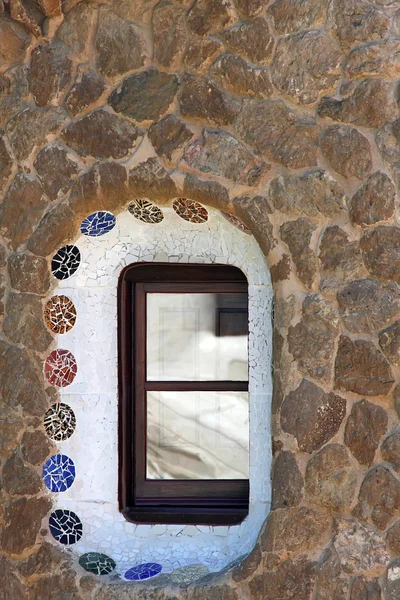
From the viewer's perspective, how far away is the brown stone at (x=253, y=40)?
10.9 ft

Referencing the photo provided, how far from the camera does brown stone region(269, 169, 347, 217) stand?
10.8ft

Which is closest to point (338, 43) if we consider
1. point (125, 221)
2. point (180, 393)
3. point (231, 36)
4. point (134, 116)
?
point (231, 36)

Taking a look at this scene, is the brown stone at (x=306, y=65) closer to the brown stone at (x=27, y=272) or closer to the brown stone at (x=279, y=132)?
the brown stone at (x=279, y=132)

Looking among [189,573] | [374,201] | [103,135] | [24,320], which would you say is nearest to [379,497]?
[189,573]

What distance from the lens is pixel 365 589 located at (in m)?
3.26

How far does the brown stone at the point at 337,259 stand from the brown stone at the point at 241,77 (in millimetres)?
625

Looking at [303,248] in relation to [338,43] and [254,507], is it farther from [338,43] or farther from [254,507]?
[254,507]

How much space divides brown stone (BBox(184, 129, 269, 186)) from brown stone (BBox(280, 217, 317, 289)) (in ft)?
0.79

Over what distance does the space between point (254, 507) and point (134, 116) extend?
1734 millimetres

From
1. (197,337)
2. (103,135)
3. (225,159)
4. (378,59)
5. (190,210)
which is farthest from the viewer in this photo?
(197,337)

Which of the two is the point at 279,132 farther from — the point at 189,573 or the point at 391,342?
the point at 189,573

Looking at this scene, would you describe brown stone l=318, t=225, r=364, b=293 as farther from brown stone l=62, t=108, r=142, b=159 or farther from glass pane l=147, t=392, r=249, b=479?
brown stone l=62, t=108, r=142, b=159

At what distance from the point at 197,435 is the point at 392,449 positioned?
37.3 inches

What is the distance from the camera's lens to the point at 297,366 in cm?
334
